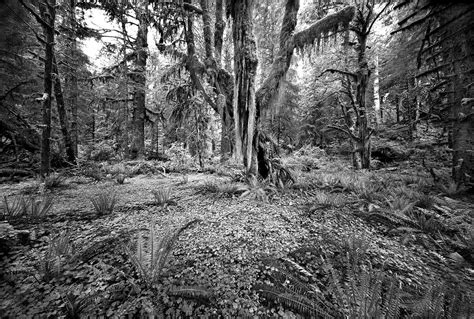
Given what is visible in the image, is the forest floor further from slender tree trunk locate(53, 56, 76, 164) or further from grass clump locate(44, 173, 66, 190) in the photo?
slender tree trunk locate(53, 56, 76, 164)

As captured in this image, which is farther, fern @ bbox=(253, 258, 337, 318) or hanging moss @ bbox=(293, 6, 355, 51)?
hanging moss @ bbox=(293, 6, 355, 51)

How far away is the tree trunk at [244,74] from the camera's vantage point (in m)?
3.87

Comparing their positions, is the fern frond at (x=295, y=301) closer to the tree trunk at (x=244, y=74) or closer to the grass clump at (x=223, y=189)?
the grass clump at (x=223, y=189)

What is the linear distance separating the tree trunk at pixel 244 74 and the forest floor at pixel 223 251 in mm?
1327

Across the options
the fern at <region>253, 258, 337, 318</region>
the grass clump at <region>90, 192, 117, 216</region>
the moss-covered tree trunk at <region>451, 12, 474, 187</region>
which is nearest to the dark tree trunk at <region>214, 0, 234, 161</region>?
the grass clump at <region>90, 192, 117, 216</region>

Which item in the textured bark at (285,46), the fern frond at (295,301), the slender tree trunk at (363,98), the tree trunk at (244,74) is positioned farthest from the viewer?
the slender tree trunk at (363,98)

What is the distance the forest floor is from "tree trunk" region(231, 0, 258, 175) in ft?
4.36

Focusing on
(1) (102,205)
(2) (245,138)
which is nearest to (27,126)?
(1) (102,205)

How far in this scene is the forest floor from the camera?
120 centimetres

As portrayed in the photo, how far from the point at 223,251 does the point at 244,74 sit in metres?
3.74

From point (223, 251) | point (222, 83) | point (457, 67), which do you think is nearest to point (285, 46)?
point (222, 83)

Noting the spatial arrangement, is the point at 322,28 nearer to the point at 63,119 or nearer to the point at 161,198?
the point at 161,198

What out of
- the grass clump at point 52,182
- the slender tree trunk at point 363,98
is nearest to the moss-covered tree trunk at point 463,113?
the slender tree trunk at point 363,98

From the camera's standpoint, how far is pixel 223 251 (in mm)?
1869
